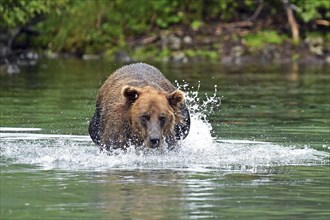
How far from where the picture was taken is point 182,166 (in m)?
13.0

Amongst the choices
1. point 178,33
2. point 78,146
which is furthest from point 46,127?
point 178,33

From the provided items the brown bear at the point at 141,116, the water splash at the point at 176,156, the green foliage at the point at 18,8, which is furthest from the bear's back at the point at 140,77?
the green foliage at the point at 18,8

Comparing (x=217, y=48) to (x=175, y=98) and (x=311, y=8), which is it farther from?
(x=175, y=98)

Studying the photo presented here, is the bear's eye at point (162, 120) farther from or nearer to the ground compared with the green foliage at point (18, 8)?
nearer to the ground

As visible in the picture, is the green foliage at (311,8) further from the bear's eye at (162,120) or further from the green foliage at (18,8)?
the bear's eye at (162,120)

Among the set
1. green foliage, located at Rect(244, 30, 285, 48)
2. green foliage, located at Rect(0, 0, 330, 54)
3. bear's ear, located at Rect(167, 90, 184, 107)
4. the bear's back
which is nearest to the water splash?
bear's ear, located at Rect(167, 90, 184, 107)

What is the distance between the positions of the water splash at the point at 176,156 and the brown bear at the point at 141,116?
0.18 metres

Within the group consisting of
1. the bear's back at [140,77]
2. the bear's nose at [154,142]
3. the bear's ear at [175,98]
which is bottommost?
the bear's nose at [154,142]

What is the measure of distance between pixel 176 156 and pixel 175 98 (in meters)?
0.67

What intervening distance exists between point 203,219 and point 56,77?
19.7m

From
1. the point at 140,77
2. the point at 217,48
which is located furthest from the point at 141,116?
the point at 217,48

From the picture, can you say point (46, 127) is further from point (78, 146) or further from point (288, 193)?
point (288, 193)

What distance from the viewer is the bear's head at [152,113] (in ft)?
43.5

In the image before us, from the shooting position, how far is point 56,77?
95.3 feet
